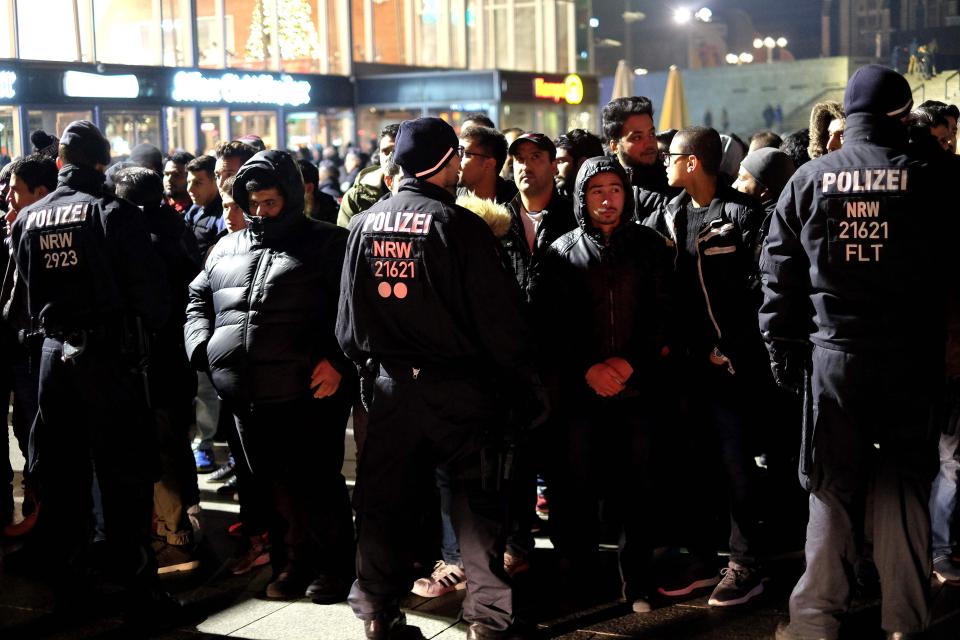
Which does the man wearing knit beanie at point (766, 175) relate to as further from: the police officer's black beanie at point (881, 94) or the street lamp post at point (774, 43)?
the street lamp post at point (774, 43)

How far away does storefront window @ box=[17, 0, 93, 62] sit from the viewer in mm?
18562

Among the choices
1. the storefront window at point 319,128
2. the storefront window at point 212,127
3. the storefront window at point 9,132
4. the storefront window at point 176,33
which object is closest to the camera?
the storefront window at point 9,132

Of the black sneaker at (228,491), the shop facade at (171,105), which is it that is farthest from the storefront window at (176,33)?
the black sneaker at (228,491)

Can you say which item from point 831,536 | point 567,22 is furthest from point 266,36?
point 831,536

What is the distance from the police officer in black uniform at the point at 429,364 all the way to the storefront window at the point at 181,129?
16967 millimetres

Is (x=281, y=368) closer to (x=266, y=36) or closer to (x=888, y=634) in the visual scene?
(x=888, y=634)

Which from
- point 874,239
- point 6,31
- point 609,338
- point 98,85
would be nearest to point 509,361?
point 609,338

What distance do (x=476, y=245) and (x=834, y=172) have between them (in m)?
1.30

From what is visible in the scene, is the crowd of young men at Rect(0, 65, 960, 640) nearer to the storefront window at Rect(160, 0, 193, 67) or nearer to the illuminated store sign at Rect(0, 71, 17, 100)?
the illuminated store sign at Rect(0, 71, 17, 100)

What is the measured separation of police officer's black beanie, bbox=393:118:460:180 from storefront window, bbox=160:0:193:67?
61.9 feet

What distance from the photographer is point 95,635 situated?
15.1 ft

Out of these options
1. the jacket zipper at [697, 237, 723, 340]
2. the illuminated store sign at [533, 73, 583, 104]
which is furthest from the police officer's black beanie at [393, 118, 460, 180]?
the illuminated store sign at [533, 73, 583, 104]

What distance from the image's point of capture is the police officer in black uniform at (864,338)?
387 cm

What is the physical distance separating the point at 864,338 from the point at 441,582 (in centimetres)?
215
